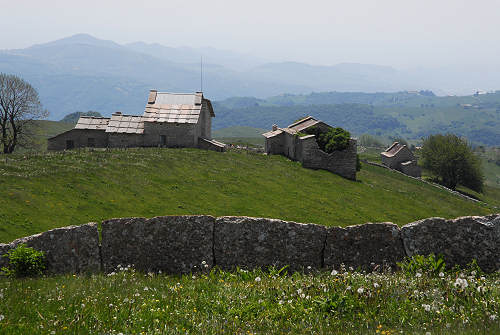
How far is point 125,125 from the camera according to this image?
2544 inches

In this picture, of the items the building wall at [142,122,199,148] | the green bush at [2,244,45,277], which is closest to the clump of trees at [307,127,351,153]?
the building wall at [142,122,199,148]

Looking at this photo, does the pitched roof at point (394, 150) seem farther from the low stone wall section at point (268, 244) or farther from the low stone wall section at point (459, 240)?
the low stone wall section at point (268, 244)

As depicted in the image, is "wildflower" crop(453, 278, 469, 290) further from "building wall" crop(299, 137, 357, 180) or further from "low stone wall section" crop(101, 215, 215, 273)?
"building wall" crop(299, 137, 357, 180)

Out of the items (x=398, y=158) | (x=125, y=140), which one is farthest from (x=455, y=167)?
(x=125, y=140)

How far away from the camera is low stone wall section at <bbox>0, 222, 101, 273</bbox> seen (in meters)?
11.3

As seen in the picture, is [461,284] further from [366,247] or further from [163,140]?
[163,140]

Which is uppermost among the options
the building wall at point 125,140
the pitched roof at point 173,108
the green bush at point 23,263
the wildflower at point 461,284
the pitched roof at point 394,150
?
the pitched roof at point 173,108

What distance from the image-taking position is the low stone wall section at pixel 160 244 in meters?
11.4

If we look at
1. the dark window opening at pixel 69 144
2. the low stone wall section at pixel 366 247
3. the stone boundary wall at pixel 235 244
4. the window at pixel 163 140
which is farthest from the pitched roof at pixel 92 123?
the low stone wall section at pixel 366 247

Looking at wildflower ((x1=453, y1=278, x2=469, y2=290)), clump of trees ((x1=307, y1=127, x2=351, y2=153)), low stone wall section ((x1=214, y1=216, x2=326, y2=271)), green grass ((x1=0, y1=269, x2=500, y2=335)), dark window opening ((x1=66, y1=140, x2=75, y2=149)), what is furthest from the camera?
clump of trees ((x1=307, y1=127, x2=351, y2=153))

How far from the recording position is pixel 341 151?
214 feet

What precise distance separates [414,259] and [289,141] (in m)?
60.3

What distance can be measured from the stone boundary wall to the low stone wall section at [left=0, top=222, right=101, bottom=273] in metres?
0.02

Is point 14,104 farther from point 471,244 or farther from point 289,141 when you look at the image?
point 471,244
